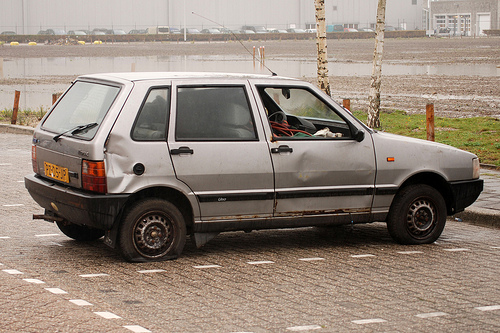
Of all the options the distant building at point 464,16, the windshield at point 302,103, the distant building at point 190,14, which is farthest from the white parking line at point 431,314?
the distant building at point 464,16

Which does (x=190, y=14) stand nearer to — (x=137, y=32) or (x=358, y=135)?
(x=137, y=32)

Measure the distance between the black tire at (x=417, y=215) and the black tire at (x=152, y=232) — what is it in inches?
83.0

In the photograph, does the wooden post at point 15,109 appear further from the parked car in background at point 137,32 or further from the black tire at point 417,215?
the parked car in background at point 137,32

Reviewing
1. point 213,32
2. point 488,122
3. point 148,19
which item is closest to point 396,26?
point 213,32

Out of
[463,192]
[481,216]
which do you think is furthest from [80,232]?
[481,216]

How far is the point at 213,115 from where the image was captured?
6656mm

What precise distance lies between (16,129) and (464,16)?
100 m

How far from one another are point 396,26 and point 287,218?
114 m

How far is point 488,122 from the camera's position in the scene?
16703 mm

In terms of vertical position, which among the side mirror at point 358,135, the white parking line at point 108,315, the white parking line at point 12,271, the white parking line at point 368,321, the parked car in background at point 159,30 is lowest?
the white parking line at point 368,321

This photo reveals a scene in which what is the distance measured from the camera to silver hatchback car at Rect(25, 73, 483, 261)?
632 centimetres

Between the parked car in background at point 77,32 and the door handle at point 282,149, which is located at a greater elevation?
the parked car in background at point 77,32

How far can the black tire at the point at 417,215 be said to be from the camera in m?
7.25

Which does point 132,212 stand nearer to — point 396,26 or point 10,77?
point 10,77
